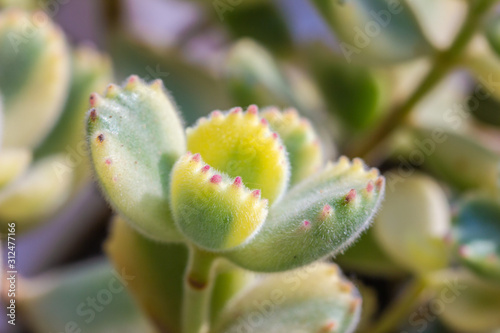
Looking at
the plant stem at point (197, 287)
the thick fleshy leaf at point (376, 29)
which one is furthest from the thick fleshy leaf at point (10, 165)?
the thick fleshy leaf at point (376, 29)

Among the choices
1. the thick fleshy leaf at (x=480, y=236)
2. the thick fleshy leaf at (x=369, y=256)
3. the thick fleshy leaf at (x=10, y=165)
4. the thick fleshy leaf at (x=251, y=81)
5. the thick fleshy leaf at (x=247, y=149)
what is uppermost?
the thick fleshy leaf at (x=247, y=149)

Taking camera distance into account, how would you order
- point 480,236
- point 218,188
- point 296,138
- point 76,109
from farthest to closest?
point 76,109
point 480,236
point 296,138
point 218,188

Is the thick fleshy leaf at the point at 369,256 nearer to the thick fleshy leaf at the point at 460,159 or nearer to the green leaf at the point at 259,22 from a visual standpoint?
the thick fleshy leaf at the point at 460,159

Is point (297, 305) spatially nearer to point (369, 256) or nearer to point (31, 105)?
point (369, 256)

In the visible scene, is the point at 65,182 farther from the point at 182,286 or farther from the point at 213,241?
the point at 213,241

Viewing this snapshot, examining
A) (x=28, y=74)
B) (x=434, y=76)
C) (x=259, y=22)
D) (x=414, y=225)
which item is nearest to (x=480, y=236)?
(x=414, y=225)

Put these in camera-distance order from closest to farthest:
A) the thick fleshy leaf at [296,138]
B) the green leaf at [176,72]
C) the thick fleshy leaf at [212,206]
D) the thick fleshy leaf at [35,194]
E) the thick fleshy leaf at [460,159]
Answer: the thick fleshy leaf at [212,206] < the thick fleshy leaf at [296,138] < the thick fleshy leaf at [35,194] < the thick fleshy leaf at [460,159] < the green leaf at [176,72]
